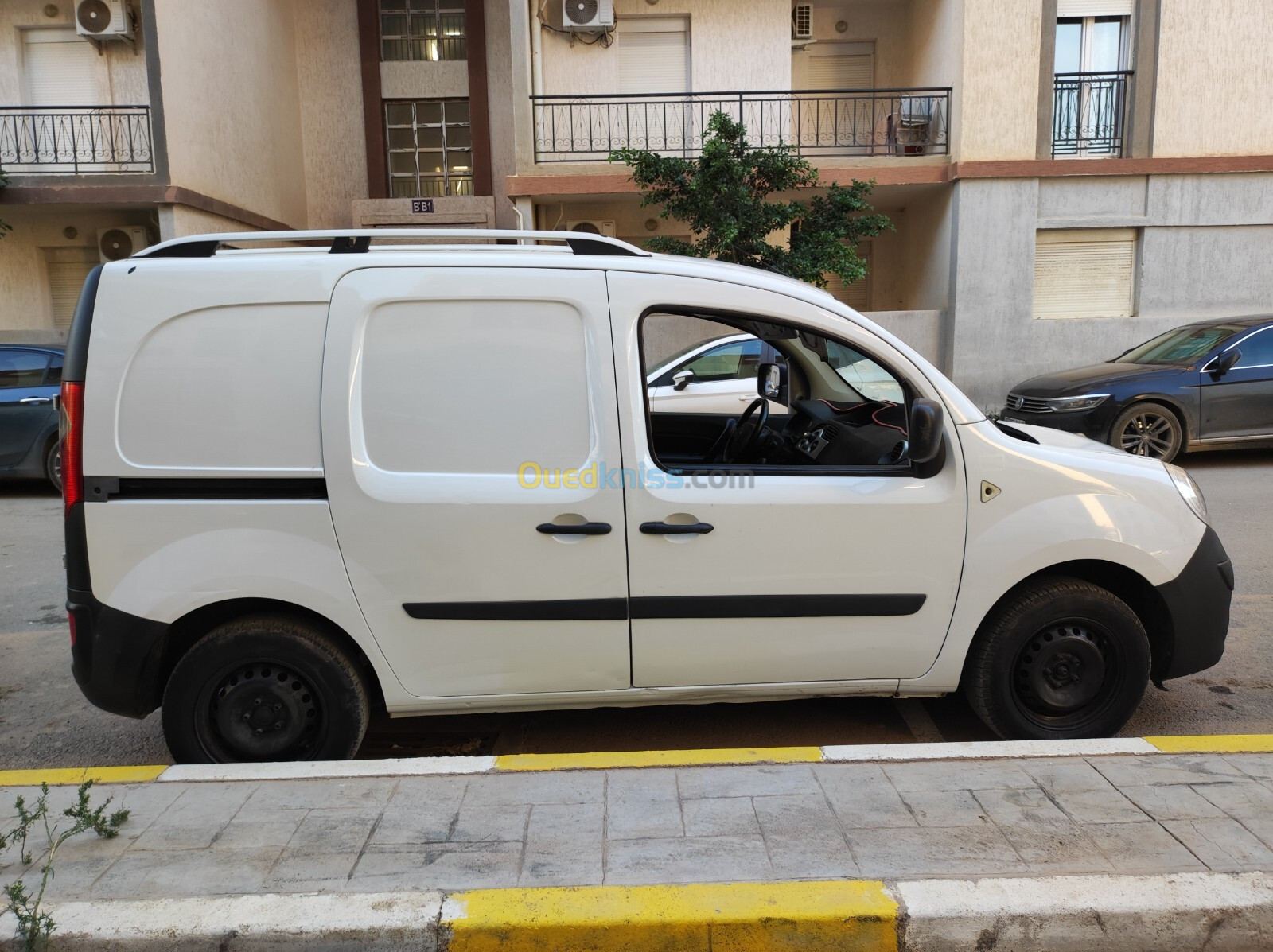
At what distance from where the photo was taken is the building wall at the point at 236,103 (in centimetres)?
1398

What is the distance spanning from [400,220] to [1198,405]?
13.5 metres

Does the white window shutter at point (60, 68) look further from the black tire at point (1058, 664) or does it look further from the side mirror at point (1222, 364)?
the black tire at point (1058, 664)

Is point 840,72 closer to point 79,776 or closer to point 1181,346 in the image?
point 1181,346

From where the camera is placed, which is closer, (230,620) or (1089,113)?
(230,620)

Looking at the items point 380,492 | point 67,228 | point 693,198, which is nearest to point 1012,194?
point 693,198

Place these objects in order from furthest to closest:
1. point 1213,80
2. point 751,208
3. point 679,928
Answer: point 1213,80 → point 751,208 → point 679,928

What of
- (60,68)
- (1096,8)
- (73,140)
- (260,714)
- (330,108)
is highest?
(1096,8)

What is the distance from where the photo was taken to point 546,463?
3.19 meters

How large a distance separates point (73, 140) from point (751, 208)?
10.6 m

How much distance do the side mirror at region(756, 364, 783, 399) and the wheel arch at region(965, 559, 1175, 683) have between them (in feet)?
5.09

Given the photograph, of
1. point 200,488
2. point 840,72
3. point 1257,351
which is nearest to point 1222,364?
point 1257,351

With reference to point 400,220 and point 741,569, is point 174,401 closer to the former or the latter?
point 741,569

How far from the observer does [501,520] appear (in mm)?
3178

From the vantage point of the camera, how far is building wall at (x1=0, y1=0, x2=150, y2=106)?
48.6 ft
